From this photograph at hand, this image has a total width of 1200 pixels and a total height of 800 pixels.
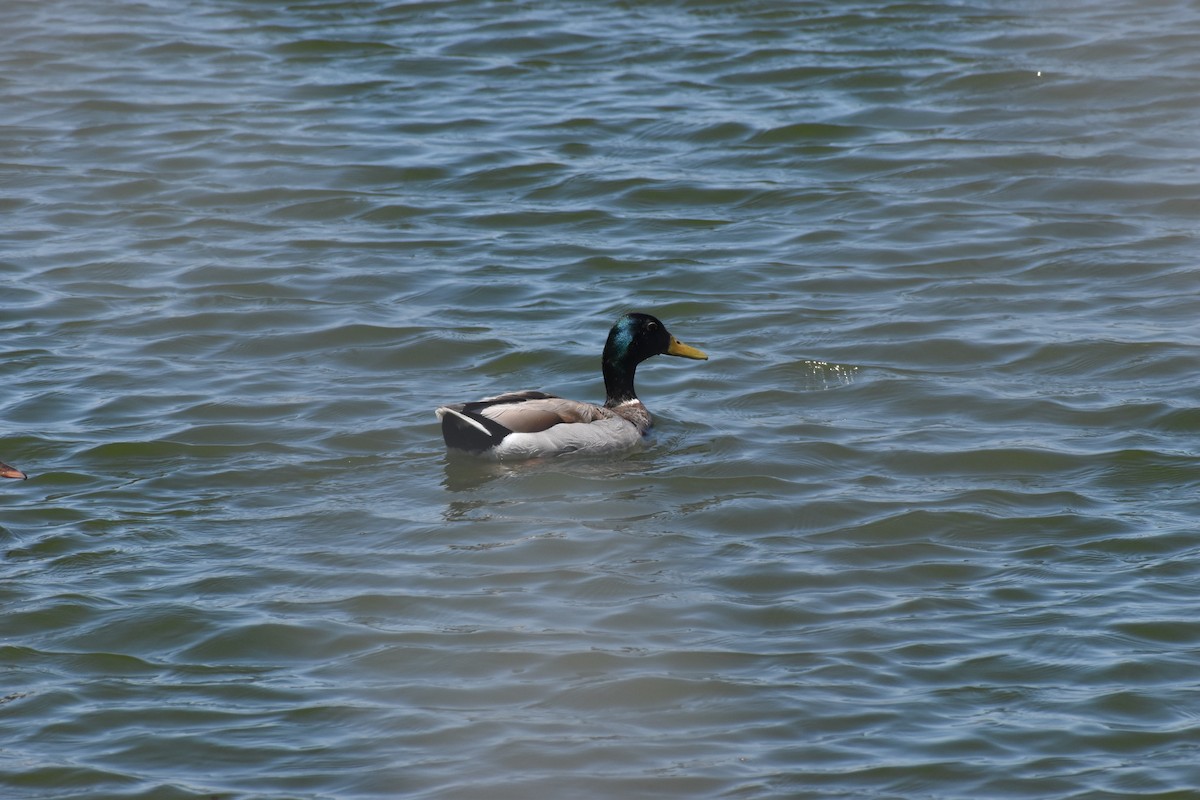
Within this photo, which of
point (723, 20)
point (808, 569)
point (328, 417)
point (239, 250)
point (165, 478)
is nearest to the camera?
point (808, 569)

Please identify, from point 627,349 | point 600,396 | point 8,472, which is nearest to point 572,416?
point 627,349

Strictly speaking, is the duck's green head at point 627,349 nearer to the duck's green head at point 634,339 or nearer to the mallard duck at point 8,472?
the duck's green head at point 634,339

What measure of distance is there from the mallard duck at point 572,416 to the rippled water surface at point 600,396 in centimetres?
19

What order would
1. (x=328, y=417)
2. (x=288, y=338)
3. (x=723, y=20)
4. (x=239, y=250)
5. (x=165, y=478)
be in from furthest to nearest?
(x=723, y=20) → (x=239, y=250) → (x=288, y=338) → (x=328, y=417) → (x=165, y=478)

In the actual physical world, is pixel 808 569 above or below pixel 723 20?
below

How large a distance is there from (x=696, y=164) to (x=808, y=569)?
8130 millimetres

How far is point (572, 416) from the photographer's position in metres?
11.1

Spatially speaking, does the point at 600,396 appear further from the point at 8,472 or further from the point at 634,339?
the point at 8,472

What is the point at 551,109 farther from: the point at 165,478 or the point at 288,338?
the point at 165,478

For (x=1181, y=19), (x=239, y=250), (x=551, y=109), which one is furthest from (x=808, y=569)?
(x=1181, y=19)

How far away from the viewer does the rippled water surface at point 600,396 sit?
7320mm

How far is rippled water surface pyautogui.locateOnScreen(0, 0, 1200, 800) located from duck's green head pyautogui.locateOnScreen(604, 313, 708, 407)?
0.40 m

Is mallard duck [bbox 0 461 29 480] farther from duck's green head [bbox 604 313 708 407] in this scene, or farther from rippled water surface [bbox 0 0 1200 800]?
duck's green head [bbox 604 313 708 407]

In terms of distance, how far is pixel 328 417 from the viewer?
1130cm
